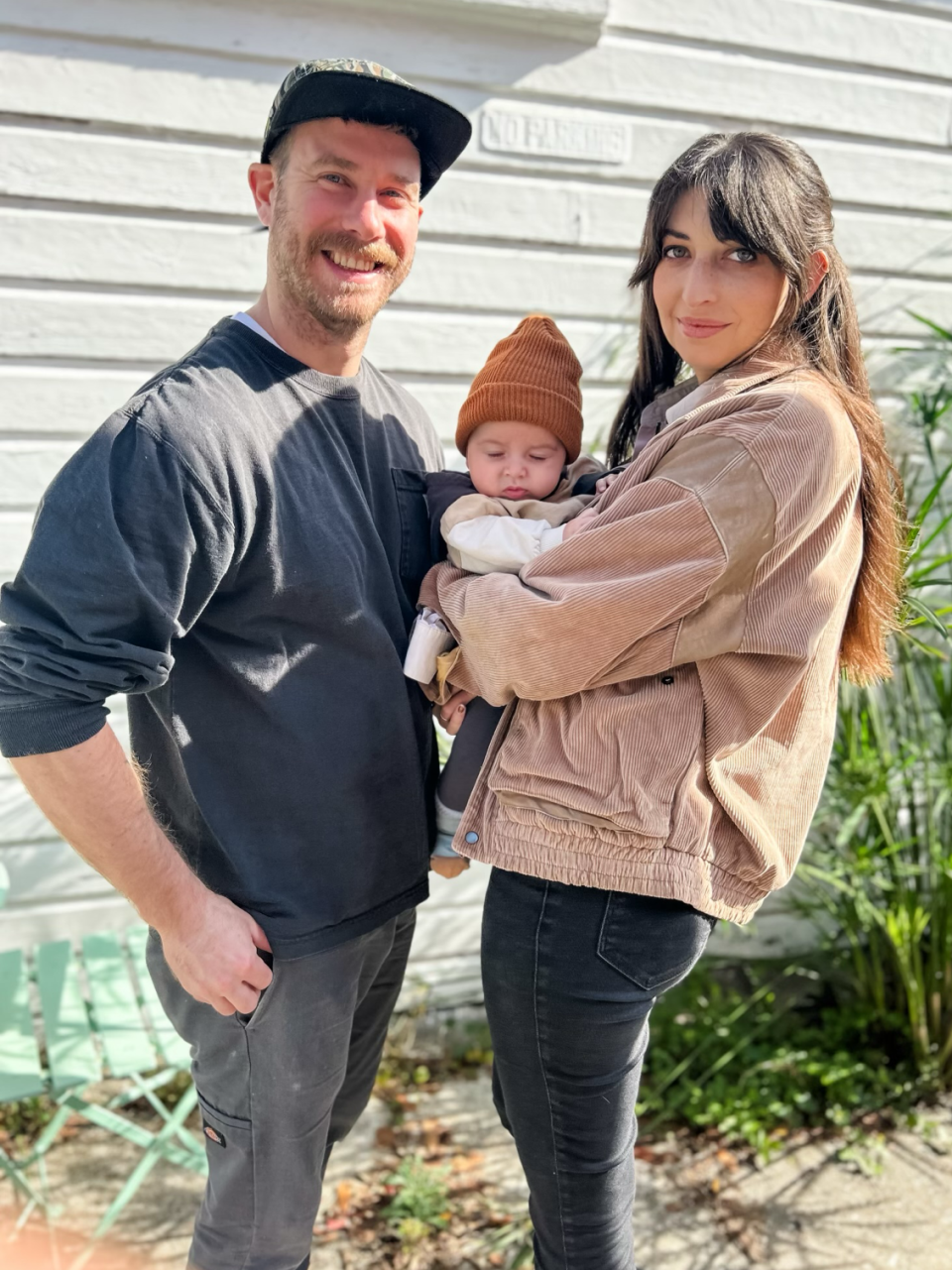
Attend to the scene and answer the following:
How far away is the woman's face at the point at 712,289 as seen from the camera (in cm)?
176

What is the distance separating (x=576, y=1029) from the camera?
174cm

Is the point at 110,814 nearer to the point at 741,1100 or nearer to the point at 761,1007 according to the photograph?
the point at 741,1100

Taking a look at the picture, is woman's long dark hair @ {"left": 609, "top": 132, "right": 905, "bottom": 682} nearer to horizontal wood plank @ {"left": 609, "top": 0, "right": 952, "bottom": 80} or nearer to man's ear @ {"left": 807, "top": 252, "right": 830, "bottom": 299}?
man's ear @ {"left": 807, "top": 252, "right": 830, "bottom": 299}

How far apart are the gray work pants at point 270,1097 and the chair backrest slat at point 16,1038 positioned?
0.76 metres

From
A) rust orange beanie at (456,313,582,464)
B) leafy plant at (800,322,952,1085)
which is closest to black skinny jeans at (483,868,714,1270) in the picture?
rust orange beanie at (456,313,582,464)

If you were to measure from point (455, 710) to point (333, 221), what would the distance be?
0.88 metres

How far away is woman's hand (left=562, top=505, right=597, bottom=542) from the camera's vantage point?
5.66ft

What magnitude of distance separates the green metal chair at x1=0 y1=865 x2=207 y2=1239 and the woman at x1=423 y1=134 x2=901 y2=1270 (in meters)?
1.22

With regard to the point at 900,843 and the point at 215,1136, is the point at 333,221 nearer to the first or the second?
the point at 215,1136

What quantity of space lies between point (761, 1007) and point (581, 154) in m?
2.90

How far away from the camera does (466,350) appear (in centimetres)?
342

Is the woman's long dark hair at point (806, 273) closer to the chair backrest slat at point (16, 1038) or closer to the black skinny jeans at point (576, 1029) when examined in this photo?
the black skinny jeans at point (576, 1029)

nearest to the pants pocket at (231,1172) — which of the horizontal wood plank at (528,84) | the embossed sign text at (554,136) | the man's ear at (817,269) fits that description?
the man's ear at (817,269)

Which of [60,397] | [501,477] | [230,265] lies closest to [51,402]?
[60,397]
